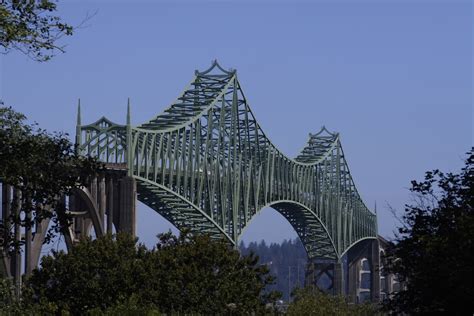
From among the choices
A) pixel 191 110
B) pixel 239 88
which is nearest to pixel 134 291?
pixel 191 110

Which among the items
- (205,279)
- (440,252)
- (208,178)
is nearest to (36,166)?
(440,252)

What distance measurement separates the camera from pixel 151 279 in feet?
211

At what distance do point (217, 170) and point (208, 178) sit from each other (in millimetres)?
3296

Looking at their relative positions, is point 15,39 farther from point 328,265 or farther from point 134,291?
point 328,265

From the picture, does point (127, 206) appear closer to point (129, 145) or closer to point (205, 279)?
point (129, 145)

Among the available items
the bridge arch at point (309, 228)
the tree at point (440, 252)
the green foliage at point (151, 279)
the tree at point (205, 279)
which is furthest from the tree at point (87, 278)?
the bridge arch at point (309, 228)

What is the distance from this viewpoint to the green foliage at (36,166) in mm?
35688

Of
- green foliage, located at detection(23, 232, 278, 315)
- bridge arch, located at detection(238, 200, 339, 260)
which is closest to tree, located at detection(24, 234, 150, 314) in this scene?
green foliage, located at detection(23, 232, 278, 315)

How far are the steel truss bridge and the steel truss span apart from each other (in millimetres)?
100

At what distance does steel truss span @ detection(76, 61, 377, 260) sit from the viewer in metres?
104

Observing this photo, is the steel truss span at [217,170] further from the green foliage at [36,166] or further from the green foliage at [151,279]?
the green foliage at [36,166]

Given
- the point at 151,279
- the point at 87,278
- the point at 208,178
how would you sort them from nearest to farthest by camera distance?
1. the point at 87,278
2. the point at 151,279
3. the point at 208,178

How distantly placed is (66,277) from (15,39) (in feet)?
113

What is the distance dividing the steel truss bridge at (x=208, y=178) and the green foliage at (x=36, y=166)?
35391mm
